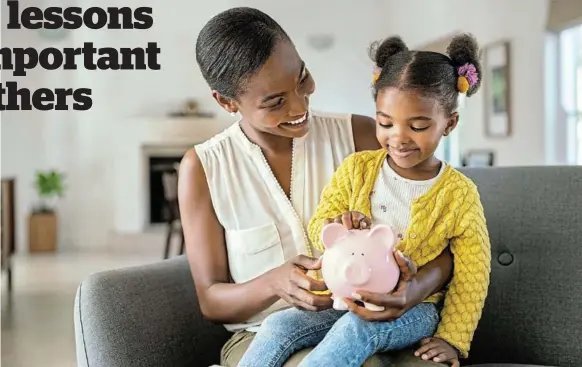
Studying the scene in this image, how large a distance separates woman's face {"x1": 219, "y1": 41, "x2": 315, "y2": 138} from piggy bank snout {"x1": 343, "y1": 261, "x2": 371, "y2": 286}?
0.40 m

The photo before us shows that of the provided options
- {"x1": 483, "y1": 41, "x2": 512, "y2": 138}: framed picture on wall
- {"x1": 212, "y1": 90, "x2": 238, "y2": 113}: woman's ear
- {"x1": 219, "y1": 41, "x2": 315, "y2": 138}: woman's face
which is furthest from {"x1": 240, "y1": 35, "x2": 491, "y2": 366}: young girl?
{"x1": 483, "y1": 41, "x2": 512, "y2": 138}: framed picture on wall

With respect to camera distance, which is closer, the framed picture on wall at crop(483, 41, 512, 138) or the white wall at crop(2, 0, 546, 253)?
the framed picture on wall at crop(483, 41, 512, 138)

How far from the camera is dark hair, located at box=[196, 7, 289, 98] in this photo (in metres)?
1.44

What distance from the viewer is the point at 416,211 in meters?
1.33

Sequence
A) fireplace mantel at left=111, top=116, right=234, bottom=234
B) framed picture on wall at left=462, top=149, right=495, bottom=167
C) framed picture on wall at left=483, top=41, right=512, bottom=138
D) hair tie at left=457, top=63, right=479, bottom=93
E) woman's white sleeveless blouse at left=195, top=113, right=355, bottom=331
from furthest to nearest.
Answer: fireplace mantel at left=111, top=116, right=234, bottom=234 → framed picture on wall at left=462, top=149, right=495, bottom=167 → framed picture on wall at left=483, top=41, right=512, bottom=138 → woman's white sleeveless blouse at left=195, top=113, right=355, bottom=331 → hair tie at left=457, top=63, right=479, bottom=93

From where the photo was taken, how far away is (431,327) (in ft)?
4.28

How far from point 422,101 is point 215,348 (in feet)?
2.39

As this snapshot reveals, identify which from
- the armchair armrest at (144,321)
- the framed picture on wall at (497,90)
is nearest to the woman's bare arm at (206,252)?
the armchair armrest at (144,321)

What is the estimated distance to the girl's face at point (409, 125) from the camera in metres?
1.31

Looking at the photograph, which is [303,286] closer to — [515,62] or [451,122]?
[451,122]

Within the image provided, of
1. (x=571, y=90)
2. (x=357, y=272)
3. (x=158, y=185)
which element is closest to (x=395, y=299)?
(x=357, y=272)

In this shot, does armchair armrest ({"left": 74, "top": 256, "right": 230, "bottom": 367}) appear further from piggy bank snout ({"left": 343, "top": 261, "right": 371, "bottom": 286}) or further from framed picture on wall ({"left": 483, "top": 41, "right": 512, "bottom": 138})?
framed picture on wall ({"left": 483, "top": 41, "right": 512, "bottom": 138})

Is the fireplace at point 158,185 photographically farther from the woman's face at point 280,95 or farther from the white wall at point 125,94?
the woman's face at point 280,95

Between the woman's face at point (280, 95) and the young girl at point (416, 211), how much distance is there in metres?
0.14
